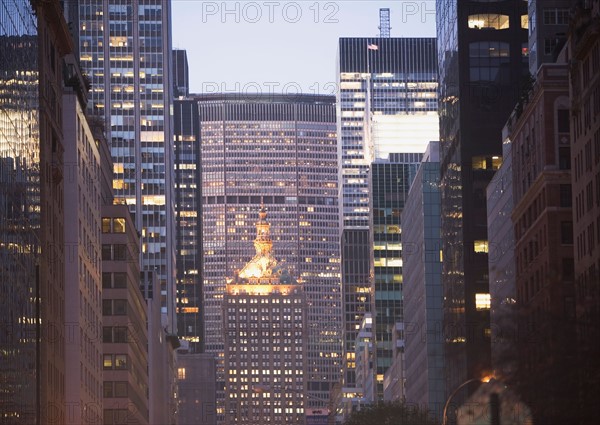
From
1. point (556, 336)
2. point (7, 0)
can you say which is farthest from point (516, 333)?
point (7, 0)

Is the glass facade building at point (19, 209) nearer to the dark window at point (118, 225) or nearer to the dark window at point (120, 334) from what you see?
the dark window at point (118, 225)

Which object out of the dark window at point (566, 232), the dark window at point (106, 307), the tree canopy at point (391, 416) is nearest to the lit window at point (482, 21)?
the tree canopy at point (391, 416)

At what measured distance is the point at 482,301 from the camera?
176m

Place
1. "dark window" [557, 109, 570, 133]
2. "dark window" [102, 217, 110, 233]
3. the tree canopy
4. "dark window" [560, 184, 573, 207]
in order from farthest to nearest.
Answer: "dark window" [102, 217, 110, 233] < the tree canopy < "dark window" [557, 109, 570, 133] < "dark window" [560, 184, 573, 207]

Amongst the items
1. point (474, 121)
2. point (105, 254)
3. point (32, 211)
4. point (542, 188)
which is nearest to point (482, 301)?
point (474, 121)

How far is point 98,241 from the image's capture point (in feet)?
551

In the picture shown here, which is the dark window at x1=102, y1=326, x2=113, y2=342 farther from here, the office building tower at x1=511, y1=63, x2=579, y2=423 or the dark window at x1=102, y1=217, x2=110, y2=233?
the office building tower at x1=511, y1=63, x2=579, y2=423

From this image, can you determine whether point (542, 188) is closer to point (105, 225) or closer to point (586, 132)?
point (586, 132)

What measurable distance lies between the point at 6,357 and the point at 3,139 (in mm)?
11734

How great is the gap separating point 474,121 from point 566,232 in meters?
54.1

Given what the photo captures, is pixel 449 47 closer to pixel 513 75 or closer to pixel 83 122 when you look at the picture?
pixel 513 75

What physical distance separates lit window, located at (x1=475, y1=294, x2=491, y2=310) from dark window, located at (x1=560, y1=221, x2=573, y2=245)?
4790 cm

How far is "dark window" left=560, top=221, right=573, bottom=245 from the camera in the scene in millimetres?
128000

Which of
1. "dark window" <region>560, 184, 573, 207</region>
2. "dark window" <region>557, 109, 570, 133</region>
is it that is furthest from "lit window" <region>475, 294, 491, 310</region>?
"dark window" <region>560, 184, 573, 207</region>
